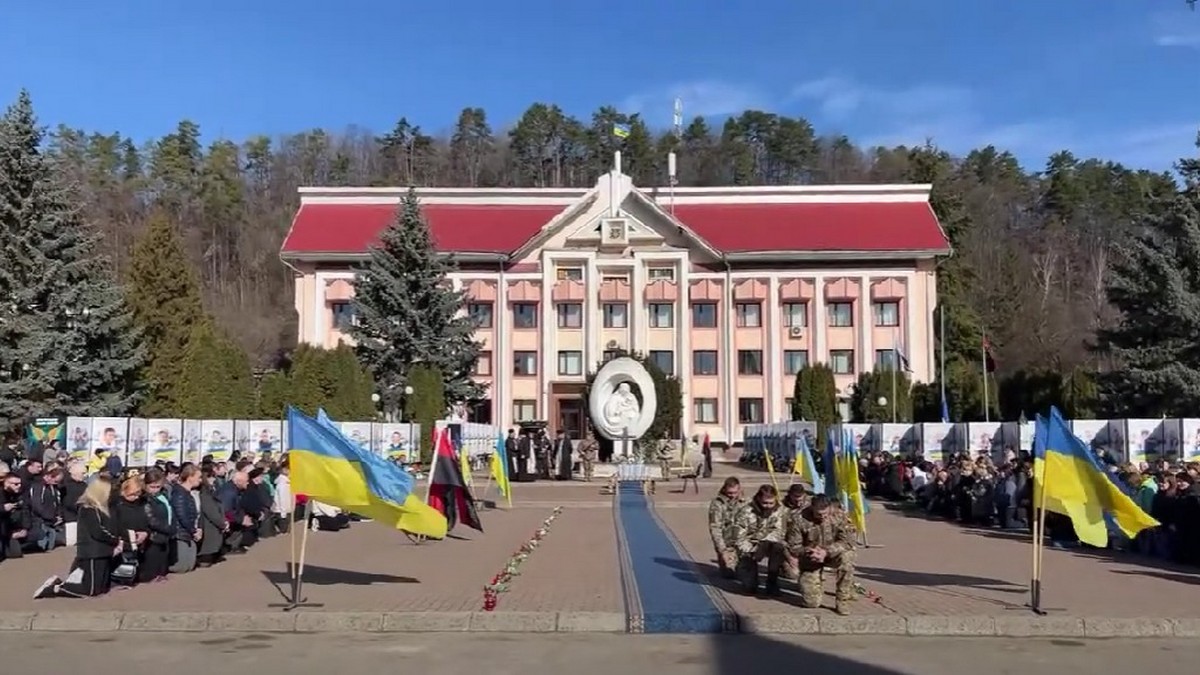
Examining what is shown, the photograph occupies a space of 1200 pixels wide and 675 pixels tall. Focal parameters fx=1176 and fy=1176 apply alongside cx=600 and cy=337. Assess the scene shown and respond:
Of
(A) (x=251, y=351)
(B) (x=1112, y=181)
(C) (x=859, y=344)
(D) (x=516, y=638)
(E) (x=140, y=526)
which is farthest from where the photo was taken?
(B) (x=1112, y=181)

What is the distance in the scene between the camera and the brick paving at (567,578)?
40.3 ft

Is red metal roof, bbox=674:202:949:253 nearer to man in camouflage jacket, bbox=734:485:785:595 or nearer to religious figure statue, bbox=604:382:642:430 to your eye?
religious figure statue, bbox=604:382:642:430

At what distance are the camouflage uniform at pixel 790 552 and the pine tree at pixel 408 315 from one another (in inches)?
1615

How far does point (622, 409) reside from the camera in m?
43.3

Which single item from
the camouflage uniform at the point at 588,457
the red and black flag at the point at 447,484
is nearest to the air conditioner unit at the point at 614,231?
the camouflage uniform at the point at 588,457

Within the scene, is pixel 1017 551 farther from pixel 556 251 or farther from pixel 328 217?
pixel 328 217

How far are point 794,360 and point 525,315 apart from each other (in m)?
15.3

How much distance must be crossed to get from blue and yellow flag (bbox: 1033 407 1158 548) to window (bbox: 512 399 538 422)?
178ft

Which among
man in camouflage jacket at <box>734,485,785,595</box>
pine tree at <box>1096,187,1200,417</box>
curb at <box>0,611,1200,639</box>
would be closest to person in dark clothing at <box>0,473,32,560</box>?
curb at <box>0,611,1200,639</box>

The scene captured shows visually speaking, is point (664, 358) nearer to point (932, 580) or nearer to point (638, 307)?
point (638, 307)

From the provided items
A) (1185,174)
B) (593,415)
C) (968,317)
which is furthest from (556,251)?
(1185,174)

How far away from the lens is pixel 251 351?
86.8 metres

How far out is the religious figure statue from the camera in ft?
142

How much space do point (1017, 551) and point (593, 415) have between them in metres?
25.6
